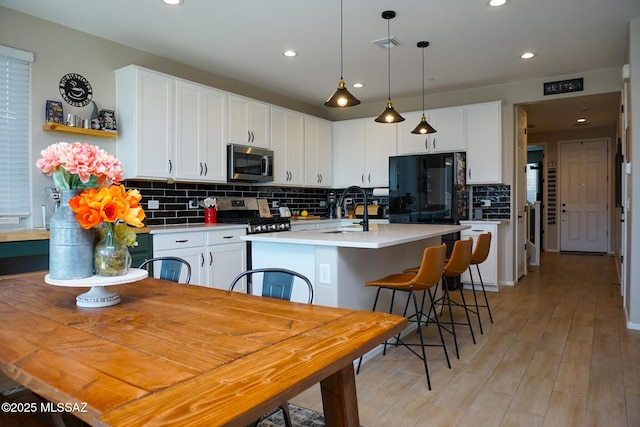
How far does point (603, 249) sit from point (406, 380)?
25.6ft

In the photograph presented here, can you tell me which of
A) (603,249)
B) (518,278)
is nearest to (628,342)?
(518,278)

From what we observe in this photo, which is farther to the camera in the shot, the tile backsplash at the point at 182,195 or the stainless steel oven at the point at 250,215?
the stainless steel oven at the point at 250,215

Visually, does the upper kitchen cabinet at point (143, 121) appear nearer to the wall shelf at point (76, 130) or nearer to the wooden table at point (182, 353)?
the wall shelf at point (76, 130)

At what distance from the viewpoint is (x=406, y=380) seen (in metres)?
2.61

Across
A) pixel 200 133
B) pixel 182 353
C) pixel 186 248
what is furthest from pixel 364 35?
pixel 182 353

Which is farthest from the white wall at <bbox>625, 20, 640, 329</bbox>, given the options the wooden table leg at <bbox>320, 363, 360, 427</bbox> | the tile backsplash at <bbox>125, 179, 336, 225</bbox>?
the tile backsplash at <bbox>125, 179, 336, 225</bbox>

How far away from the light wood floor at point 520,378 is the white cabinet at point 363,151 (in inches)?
105

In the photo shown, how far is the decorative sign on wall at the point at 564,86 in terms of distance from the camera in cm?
497

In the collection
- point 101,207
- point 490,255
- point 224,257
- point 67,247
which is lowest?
point 490,255

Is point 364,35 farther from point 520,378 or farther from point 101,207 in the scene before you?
point 101,207

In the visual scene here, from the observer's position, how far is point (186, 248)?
3.82 meters

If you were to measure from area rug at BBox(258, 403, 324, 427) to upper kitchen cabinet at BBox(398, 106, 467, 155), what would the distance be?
4223 mm

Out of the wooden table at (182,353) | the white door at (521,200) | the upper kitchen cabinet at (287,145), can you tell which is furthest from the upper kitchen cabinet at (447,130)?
the wooden table at (182,353)

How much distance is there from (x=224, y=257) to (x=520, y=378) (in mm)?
2764
